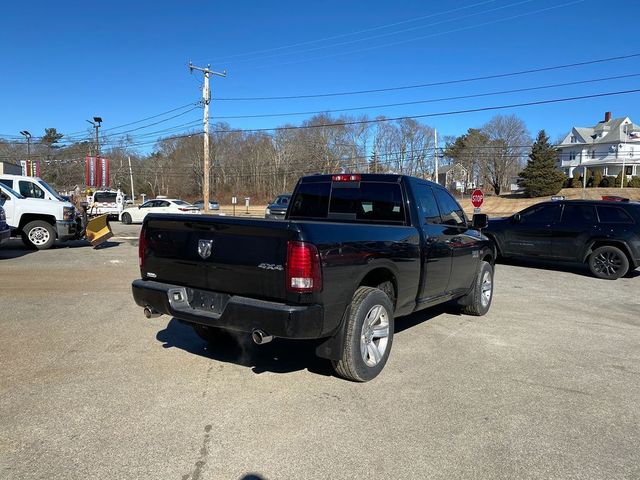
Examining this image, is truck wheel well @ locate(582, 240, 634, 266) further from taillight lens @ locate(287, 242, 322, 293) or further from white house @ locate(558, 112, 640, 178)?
white house @ locate(558, 112, 640, 178)

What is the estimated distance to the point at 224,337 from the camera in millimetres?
5547

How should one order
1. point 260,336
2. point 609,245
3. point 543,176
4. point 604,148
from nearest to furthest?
point 260,336 → point 609,245 → point 543,176 → point 604,148

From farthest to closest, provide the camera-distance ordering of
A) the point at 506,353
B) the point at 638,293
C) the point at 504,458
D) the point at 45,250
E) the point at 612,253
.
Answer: the point at 45,250 < the point at 612,253 < the point at 638,293 < the point at 506,353 < the point at 504,458

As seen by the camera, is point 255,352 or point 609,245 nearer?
point 255,352

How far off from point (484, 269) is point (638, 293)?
15.6 ft

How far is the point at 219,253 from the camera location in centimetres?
414

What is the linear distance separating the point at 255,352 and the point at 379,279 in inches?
62.1

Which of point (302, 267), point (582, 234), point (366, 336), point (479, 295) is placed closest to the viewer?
point (302, 267)

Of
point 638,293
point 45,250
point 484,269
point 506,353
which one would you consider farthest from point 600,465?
point 45,250

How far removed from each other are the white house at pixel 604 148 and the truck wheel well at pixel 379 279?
73.7 meters

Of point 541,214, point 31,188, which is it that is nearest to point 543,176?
point 541,214

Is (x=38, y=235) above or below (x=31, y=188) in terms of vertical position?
below

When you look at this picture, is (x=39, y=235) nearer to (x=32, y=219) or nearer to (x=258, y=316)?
(x=32, y=219)

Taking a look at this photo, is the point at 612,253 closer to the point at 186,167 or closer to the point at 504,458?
the point at 504,458
